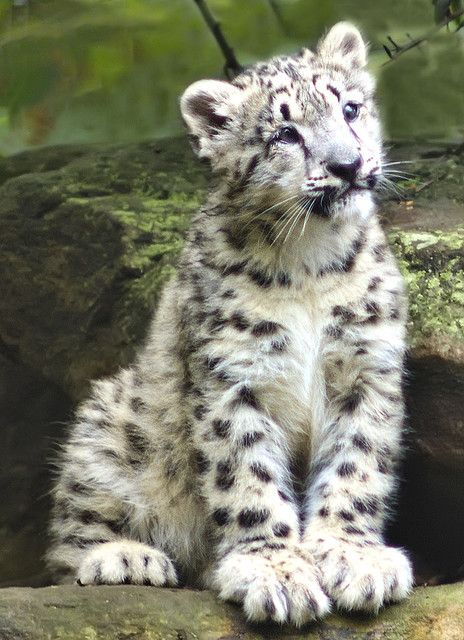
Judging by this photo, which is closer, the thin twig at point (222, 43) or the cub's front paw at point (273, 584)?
the cub's front paw at point (273, 584)

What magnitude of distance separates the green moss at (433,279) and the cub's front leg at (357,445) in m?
0.50

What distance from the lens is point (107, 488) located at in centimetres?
550

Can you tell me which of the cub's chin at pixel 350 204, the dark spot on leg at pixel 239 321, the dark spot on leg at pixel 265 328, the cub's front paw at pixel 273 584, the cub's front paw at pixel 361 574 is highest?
the cub's chin at pixel 350 204

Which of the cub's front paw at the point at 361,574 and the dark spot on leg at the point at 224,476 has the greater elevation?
the dark spot on leg at the point at 224,476

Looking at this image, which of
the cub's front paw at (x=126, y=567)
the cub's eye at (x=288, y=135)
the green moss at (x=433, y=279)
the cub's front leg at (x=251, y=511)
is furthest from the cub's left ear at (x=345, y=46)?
the cub's front paw at (x=126, y=567)

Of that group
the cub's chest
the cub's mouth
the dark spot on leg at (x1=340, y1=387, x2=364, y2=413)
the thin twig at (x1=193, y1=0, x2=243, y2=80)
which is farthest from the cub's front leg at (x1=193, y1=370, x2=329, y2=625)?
the thin twig at (x1=193, y1=0, x2=243, y2=80)

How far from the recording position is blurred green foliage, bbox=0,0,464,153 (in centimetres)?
750

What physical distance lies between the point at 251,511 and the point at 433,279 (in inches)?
70.2

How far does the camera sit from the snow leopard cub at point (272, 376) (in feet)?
15.8

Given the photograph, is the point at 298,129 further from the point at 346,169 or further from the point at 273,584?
the point at 273,584

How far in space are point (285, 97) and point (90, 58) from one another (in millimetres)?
2987

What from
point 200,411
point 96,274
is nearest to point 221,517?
point 200,411

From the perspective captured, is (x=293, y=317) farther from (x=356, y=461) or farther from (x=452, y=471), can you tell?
(x=452, y=471)

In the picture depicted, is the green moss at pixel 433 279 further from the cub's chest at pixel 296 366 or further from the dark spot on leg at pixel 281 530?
the dark spot on leg at pixel 281 530
